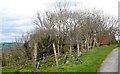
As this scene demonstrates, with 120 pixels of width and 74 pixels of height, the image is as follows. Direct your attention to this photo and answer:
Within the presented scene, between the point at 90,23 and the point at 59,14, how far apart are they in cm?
705

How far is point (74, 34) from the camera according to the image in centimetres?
4766

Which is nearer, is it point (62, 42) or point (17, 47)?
point (17, 47)

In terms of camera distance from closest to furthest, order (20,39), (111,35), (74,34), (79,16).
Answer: (20,39) → (74,34) → (79,16) → (111,35)

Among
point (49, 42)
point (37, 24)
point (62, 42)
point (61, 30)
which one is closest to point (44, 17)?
point (37, 24)

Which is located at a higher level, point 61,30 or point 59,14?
point 59,14

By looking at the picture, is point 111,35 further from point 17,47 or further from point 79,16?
point 17,47

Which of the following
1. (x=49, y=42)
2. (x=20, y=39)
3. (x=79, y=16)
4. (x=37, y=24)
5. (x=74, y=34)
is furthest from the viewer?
(x=37, y=24)

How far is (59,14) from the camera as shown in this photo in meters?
50.2

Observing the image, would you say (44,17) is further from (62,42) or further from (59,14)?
(62,42)

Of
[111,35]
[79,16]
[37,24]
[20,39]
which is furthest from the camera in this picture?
[111,35]

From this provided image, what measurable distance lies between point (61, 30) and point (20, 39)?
428 inches

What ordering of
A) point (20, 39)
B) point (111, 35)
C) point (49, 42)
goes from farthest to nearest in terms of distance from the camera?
point (111, 35) → point (20, 39) → point (49, 42)

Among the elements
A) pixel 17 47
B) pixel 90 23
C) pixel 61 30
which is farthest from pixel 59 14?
pixel 17 47

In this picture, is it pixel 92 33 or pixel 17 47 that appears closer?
pixel 17 47
